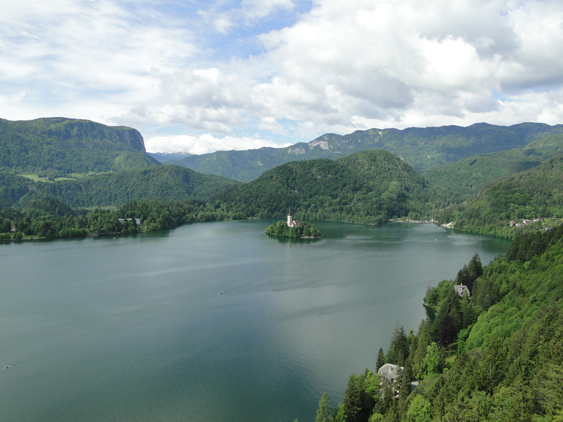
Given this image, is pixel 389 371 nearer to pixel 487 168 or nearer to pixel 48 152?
pixel 487 168

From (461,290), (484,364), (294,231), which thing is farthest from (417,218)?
(484,364)

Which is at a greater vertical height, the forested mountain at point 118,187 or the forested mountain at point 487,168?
the forested mountain at point 487,168

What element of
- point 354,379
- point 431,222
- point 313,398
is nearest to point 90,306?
point 313,398

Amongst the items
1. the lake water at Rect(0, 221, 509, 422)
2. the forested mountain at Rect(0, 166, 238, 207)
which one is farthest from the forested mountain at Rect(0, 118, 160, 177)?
the lake water at Rect(0, 221, 509, 422)

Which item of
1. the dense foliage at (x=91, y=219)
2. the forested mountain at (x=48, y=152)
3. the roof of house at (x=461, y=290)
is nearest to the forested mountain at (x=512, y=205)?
the roof of house at (x=461, y=290)

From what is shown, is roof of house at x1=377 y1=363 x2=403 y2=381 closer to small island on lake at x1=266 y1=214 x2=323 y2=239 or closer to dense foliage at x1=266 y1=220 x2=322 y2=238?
small island on lake at x1=266 y1=214 x2=323 y2=239

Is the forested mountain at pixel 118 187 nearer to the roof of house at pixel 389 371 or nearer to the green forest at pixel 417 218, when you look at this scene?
the green forest at pixel 417 218
